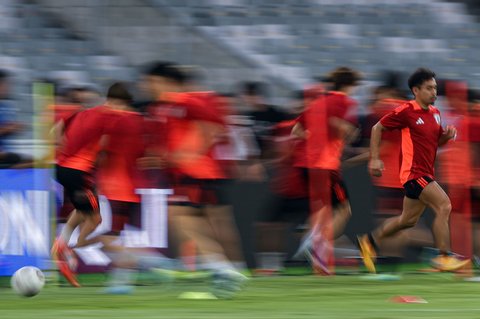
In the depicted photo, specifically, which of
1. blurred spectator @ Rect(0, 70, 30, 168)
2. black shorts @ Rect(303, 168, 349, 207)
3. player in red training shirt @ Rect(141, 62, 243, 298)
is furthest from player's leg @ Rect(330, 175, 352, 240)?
blurred spectator @ Rect(0, 70, 30, 168)

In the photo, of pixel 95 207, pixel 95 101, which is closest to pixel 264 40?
pixel 95 101

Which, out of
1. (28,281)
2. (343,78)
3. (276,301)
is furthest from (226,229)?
(28,281)

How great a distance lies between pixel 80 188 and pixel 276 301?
2.23 meters

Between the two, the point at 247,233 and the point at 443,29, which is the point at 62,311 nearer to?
the point at 247,233

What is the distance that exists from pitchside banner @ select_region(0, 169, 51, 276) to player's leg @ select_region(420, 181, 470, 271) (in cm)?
351

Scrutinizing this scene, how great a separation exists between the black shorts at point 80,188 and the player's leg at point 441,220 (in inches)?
113

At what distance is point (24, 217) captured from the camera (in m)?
11.2

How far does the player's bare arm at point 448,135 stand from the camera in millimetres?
10320

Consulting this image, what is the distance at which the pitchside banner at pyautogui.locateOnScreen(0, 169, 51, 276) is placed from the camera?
11.1m

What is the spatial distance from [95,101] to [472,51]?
670cm

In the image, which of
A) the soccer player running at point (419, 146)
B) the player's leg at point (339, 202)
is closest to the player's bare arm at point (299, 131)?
the player's leg at point (339, 202)

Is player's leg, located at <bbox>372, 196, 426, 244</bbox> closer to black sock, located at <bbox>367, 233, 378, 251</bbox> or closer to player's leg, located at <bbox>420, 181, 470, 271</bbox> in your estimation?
player's leg, located at <bbox>420, 181, 470, 271</bbox>

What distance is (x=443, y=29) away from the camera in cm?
1766

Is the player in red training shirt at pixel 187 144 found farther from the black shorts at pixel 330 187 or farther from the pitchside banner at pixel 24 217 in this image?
the black shorts at pixel 330 187
